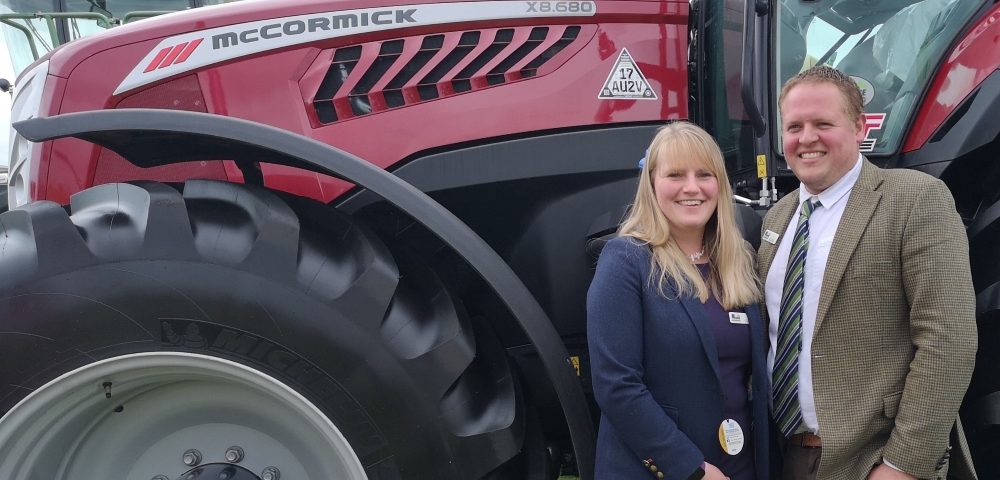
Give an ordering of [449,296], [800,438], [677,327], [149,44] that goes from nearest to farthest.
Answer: [677,327] → [800,438] → [449,296] → [149,44]

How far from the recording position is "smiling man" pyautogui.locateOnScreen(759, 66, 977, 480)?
1541mm

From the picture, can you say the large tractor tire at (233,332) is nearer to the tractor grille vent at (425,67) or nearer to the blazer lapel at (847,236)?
the tractor grille vent at (425,67)

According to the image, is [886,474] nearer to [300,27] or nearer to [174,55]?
[300,27]

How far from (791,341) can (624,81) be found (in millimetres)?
969

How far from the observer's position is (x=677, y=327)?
65.0 inches

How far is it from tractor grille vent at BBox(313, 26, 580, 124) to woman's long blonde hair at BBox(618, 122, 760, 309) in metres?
0.69

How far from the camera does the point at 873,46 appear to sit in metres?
2.33

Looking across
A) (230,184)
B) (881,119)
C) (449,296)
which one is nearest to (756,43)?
(881,119)

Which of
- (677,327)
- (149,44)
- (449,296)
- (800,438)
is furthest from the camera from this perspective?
(149,44)

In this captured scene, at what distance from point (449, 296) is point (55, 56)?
1.44 meters

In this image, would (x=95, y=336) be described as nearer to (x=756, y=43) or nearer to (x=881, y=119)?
(x=756, y=43)

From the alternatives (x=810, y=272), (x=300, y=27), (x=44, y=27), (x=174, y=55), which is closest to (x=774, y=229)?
(x=810, y=272)

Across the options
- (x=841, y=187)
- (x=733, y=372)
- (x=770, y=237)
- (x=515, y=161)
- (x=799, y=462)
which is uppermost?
(x=515, y=161)

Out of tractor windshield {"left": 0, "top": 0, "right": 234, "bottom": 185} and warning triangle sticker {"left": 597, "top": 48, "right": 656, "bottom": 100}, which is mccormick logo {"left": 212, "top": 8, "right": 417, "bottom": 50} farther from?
tractor windshield {"left": 0, "top": 0, "right": 234, "bottom": 185}
